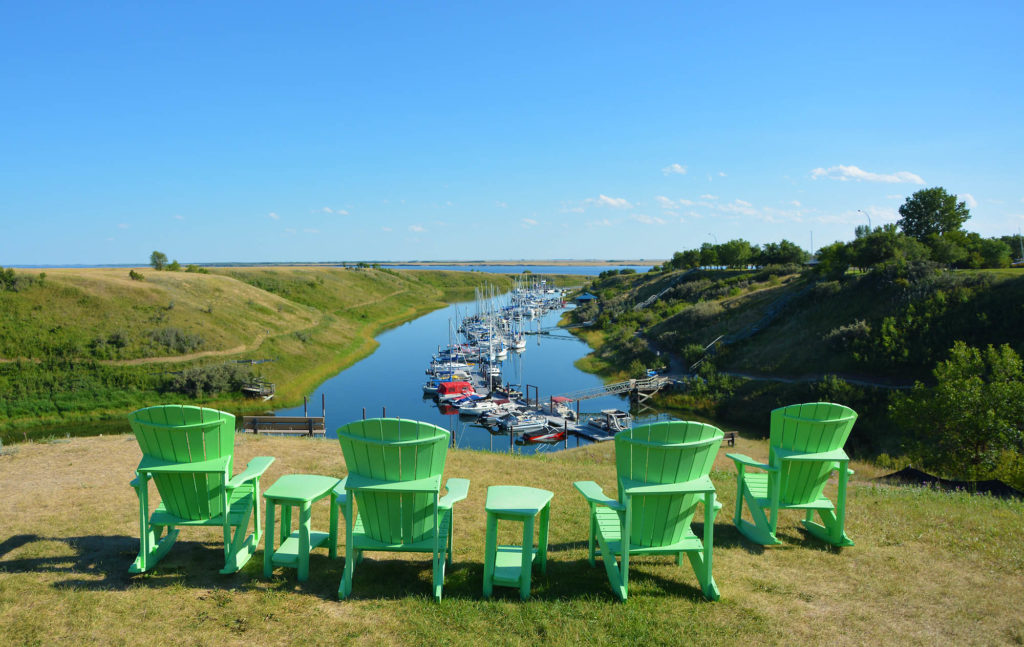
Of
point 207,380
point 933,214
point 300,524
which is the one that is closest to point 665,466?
point 300,524

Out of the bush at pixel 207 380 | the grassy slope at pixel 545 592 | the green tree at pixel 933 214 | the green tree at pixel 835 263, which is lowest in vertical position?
the bush at pixel 207 380

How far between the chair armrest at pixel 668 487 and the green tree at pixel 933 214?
52.7 meters

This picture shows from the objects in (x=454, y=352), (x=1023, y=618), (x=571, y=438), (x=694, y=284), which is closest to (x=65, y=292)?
(x=454, y=352)

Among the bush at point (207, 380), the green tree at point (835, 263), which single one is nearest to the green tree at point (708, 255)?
the green tree at point (835, 263)

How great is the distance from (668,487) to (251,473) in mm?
4263

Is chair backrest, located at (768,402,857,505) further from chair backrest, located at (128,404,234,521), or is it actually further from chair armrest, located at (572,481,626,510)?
chair backrest, located at (128,404,234,521)

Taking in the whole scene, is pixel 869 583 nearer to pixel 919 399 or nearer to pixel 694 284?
pixel 919 399

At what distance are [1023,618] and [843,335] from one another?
30752 mm

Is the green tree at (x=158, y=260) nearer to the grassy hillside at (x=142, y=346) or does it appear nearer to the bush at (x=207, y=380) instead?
the grassy hillside at (x=142, y=346)

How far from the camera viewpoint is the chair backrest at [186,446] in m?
5.41

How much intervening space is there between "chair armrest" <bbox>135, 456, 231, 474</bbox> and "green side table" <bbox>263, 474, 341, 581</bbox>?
1.73 feet

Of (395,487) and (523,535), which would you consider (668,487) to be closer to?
(523,535)

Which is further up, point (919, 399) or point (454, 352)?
point (919, 399)

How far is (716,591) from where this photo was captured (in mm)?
5055
